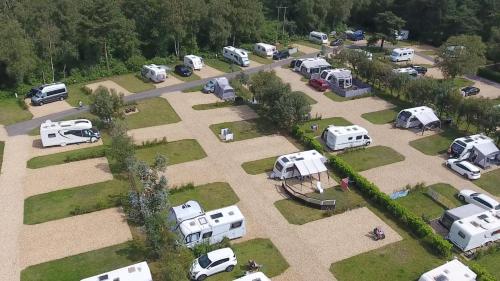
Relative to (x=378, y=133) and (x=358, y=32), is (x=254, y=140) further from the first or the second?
(x=358, y=32)

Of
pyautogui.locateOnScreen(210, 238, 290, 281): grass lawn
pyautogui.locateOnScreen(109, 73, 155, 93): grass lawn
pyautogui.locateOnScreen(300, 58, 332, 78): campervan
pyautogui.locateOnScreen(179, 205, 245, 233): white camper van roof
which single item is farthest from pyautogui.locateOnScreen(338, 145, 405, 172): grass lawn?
pyautogui.locateOnScreen(109, 73, 155, 93): grass lawn

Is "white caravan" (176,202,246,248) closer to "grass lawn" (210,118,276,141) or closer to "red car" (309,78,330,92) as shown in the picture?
"grass lawn" (210,118,276,141)

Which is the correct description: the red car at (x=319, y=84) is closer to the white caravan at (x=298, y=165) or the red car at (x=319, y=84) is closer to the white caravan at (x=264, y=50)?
the white caravan at (x=264, y=50)

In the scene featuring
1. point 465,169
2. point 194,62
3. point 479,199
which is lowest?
point 479,199

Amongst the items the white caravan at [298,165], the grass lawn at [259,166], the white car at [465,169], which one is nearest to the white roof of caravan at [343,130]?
the white caravan at [298,165]

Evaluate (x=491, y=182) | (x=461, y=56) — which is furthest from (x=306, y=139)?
(x=461, y=56)

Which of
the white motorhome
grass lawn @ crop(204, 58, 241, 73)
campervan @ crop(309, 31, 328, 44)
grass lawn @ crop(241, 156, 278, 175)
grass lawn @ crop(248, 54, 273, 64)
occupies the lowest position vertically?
grass lawn @ crop(241, 156, 278, 175)

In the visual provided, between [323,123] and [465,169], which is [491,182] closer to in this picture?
[465,169]
